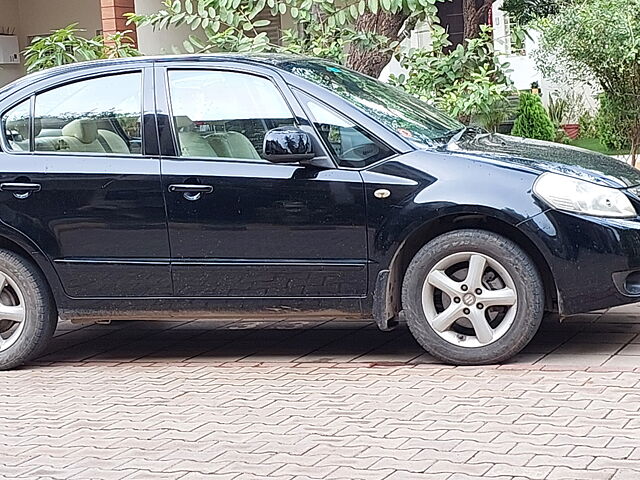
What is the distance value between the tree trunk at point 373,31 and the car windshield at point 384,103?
2733mm

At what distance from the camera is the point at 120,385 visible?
21.5 ft

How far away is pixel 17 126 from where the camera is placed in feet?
22.9

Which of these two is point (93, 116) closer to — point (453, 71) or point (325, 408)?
point (325, 408)

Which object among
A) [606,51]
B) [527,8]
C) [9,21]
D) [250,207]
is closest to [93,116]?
[250,207]

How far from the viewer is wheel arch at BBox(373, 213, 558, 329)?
6246mm

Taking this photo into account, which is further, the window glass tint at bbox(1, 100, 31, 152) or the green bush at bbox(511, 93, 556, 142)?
the green bush at bbox(511, 93, 556, 142)

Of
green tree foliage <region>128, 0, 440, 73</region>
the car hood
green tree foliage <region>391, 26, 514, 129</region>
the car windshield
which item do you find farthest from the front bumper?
green tree foliage <region>391, 26, 514, 129</region>

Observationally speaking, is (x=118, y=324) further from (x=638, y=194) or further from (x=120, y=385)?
(x=638, y=194)

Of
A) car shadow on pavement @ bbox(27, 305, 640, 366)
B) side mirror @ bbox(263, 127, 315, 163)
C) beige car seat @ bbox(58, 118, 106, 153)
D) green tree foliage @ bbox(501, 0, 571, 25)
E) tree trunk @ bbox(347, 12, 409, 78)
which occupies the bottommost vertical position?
car shadow on pavement @ bbox(27, 305, 640, 366)

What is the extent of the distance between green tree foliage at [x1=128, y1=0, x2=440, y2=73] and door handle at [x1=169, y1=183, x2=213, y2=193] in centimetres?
306

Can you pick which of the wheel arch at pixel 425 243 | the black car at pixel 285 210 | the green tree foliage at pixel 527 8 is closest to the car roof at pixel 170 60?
the black car at pixel 285 210

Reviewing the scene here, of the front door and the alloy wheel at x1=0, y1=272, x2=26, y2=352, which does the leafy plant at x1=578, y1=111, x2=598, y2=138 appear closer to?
the front door

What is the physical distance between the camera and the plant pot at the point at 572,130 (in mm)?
19212

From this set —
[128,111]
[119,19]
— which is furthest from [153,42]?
[128,111]
